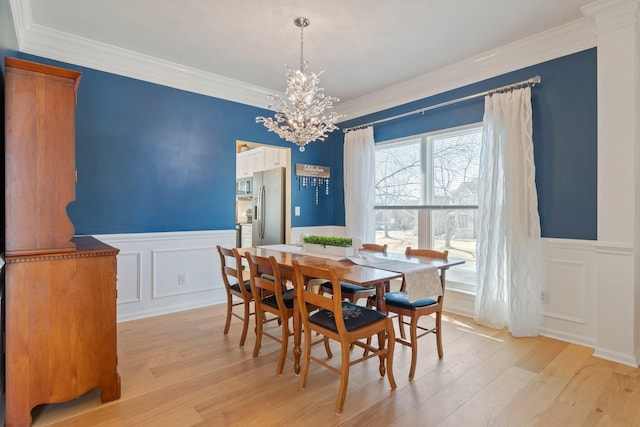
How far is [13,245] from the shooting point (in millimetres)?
1851

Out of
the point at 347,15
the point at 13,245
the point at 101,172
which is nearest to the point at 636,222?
the point at 347,15

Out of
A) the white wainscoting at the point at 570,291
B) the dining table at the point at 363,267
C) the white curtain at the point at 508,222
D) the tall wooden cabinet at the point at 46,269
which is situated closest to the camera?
the tall wooden cabinet at the point at 46,269

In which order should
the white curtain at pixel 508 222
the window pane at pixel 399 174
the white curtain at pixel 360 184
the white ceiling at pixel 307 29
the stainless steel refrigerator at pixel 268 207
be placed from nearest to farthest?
the white ceiling at pixel 307 29 → the white curtain at pixel 508 222 → the window pane at pixel 399 174 → the white curtain at pixel 360 184 → the stainless steel refrigerator at pixel 268 207

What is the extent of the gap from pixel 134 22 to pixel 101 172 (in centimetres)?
150

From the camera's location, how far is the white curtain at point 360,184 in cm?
473

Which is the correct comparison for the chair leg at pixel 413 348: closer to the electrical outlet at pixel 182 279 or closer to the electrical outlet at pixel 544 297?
the electrical outlet at pixel 544 297

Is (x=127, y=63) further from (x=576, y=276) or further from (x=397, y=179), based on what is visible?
(x=576, y=276)

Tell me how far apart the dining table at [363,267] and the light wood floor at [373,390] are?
0.31 m

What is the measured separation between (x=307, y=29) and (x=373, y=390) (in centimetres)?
301

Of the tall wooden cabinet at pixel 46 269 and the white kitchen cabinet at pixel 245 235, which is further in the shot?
the white kitchen cabinet at pixel 245 235

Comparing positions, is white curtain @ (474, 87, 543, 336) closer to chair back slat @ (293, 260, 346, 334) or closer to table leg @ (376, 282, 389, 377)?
table leg @ (376, 282, 389, 377)

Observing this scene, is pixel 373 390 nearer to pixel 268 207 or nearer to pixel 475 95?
pixel 475 95

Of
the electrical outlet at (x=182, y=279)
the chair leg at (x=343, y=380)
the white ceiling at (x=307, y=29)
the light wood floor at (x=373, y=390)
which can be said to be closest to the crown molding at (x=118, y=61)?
the white ceiling at (x=307, y=29)

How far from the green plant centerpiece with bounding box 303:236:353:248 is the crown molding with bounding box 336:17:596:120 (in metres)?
2.32
